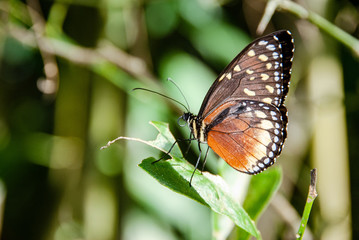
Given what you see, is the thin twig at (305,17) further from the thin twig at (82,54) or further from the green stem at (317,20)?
the thin twig at (82,54)

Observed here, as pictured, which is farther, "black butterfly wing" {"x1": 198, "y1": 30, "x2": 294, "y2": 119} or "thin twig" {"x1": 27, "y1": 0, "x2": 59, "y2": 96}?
"thin twig" {"x1": 27, "y1": 0, "x2": 59, "y2": 96}

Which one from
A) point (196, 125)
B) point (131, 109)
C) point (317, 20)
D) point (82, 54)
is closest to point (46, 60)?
point (82, 54)

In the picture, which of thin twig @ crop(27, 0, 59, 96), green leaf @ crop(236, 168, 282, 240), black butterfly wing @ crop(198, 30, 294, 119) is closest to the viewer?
green leaf @ crop(236, 168, 282, 240)

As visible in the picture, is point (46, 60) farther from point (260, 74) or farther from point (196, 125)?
point (260, 74)

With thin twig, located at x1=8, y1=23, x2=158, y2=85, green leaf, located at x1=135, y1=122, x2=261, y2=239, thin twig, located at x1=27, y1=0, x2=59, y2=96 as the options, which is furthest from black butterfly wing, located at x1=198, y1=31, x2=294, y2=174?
thin twig, located at x1=27, y1=0, x2=59, y2=96

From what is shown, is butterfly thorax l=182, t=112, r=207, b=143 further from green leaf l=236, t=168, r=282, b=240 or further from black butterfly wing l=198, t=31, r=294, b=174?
green leaf l=236, t=168, r=282, b=240

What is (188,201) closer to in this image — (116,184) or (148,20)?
(116,184)

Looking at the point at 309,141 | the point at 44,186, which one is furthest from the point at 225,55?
the point at 44,186
